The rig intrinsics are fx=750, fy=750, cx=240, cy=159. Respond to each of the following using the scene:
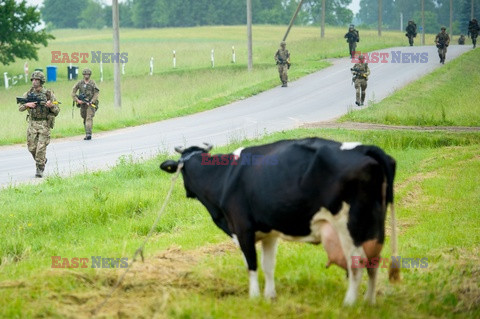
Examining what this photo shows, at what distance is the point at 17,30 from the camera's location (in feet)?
162

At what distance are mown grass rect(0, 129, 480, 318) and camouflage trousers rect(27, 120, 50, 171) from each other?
1.27 metres

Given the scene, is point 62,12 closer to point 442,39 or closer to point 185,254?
point 442,39

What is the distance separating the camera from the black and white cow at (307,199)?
6625 millimetres

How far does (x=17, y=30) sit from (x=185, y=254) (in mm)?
43552

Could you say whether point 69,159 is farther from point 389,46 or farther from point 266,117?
point 389,46

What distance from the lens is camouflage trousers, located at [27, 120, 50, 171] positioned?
649 inches

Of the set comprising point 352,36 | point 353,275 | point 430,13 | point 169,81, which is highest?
point 430,13

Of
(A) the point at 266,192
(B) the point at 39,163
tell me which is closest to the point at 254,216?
(A) the point at 266,192

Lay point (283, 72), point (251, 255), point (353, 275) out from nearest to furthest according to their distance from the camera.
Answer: point (353, 275)
point (251, 255)
point (283, 72)

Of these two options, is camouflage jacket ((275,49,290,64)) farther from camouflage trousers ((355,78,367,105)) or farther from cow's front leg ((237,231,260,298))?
cow's front leg ((237,231,260,298))

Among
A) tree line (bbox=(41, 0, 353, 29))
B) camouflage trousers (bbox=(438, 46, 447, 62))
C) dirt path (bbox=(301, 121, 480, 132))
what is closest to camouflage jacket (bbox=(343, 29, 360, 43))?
camouflage trousers (bbox=(438, 46, 447, 62))

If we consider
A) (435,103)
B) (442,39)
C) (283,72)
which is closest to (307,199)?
(435,103)

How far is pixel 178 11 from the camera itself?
125m

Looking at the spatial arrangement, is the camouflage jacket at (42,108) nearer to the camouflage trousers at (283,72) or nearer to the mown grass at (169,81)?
the mown grass at (169,81)
